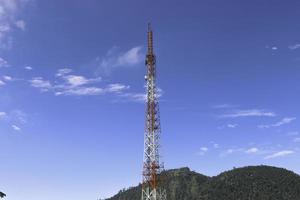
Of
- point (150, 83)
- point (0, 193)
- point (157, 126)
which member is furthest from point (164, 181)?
point (0, 193)

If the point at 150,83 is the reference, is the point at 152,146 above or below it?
below

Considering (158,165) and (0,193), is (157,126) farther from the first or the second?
(0,193)

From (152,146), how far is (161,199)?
736 centimetres

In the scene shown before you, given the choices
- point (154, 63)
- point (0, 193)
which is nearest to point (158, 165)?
point (154, 63)

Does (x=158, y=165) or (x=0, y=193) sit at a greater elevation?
(x=158, y=165)

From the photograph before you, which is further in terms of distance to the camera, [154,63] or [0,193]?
[154,63]

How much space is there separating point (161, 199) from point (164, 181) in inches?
114

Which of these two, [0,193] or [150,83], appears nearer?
[0,193]

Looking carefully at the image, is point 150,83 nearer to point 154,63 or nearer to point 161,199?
point 154,63

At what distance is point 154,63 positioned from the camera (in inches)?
2751

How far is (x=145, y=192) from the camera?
66.6 metres

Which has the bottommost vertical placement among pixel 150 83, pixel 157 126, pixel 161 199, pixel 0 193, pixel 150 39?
pixel 0 193

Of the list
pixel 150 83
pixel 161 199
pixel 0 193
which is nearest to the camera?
pixel 0 193

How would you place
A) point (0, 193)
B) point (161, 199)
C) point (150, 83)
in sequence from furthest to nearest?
point (150, 83), point (161, 199), point (0, 193)
